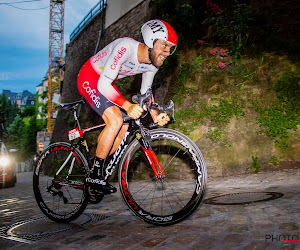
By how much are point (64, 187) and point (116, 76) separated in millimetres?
1527

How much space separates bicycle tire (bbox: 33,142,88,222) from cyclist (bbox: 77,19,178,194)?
0.87 ft

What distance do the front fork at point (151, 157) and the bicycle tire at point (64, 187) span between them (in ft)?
2.59

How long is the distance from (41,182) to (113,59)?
187 centimetres

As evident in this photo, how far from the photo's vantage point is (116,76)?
294 centimetres

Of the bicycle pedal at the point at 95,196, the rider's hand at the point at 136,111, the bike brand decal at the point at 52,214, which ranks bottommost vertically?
the bike brand decal at the point at 52,214

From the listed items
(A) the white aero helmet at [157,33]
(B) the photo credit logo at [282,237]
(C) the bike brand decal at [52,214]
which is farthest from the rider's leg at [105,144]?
(B) the photo credit logo at [282,237]

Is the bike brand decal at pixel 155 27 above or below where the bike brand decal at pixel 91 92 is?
above

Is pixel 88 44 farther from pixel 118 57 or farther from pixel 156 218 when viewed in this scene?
pixel 156 218

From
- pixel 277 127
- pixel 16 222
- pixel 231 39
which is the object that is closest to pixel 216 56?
pixel 231 39

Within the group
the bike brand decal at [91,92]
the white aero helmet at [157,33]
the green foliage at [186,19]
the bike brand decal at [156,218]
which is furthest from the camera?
the green foliage at [186,19]

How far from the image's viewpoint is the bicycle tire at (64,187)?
3199 millimetres

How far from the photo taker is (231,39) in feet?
26.1

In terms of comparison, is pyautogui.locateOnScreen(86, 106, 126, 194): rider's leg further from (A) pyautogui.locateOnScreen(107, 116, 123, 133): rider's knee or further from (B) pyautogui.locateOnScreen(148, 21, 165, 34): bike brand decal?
(B) pyautogui.locateOnScreen(148, 21, 165, 34): bike brand decal

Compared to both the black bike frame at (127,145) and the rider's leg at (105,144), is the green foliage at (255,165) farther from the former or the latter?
the rider's leg at (105,144)
